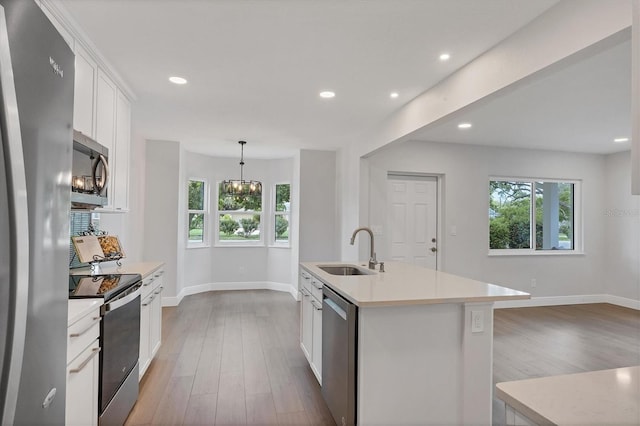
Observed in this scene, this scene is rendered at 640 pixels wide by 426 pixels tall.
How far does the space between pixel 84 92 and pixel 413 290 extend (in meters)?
2.50

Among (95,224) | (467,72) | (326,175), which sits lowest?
(95,224)

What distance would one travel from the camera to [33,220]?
815 millimetres

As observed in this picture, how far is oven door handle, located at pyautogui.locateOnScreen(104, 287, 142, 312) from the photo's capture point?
1893 millimetres

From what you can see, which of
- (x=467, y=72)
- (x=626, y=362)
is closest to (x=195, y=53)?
(x=467, y=72)

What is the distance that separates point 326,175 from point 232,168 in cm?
198

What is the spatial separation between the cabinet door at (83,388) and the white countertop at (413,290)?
51.5 inches

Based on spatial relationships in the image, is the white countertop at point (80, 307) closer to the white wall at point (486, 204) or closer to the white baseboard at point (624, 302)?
the white wall at point (486, 204)

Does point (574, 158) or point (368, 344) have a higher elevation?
point (574, 158)

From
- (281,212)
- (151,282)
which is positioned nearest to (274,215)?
(281,212)

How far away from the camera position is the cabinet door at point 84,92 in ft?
7.33

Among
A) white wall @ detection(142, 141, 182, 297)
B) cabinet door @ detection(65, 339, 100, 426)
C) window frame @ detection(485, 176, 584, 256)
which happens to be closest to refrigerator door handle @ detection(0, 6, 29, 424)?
cabinet door @ detection(65, 339, 100, 426)

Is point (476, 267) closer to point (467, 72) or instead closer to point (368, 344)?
point (467, 72)

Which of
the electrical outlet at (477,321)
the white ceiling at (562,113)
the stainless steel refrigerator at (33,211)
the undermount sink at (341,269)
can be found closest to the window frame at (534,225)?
the white ceiling at (562,113)

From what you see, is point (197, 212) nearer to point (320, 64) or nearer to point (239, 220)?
point (239, 220)
